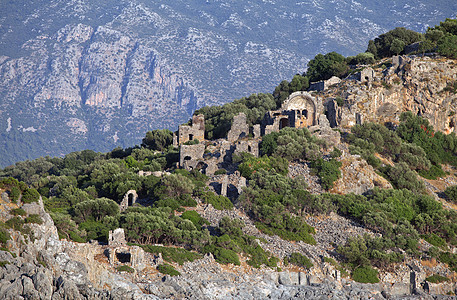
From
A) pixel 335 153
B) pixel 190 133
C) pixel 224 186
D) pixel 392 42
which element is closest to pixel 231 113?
pixel 190 133

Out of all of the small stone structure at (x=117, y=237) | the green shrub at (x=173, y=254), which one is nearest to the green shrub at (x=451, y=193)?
the green shrub at (x=173, y=254)

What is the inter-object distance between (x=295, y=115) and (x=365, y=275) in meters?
32.4

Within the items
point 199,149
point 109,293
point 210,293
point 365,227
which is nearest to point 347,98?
point 199,149

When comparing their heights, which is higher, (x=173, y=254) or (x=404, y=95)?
(x=404, y=95)

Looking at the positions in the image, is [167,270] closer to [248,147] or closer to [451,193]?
[248,147]

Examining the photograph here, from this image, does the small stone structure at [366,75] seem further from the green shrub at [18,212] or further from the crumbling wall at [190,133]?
the green shrub at [18,212]

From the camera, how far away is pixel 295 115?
95.4m

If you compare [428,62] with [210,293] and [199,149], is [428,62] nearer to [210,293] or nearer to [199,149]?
[199,149]

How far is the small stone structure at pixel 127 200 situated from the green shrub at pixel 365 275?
21.8 metres

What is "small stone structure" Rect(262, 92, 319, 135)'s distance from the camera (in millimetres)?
95188

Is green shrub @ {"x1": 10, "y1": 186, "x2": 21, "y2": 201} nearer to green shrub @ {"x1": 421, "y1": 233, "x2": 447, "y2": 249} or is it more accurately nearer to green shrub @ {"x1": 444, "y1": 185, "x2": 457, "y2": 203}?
green shrub @ {"x1": 421, "y1": 233, "x2": 447, "y2": 249}

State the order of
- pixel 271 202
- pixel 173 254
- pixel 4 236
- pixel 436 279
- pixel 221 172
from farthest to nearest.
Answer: pixel 221 172, pixel 271 202, pixel 436 279, pixel 173 254, pixel 4 236

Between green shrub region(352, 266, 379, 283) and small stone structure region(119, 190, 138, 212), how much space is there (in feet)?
71.4

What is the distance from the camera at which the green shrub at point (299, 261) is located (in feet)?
213
